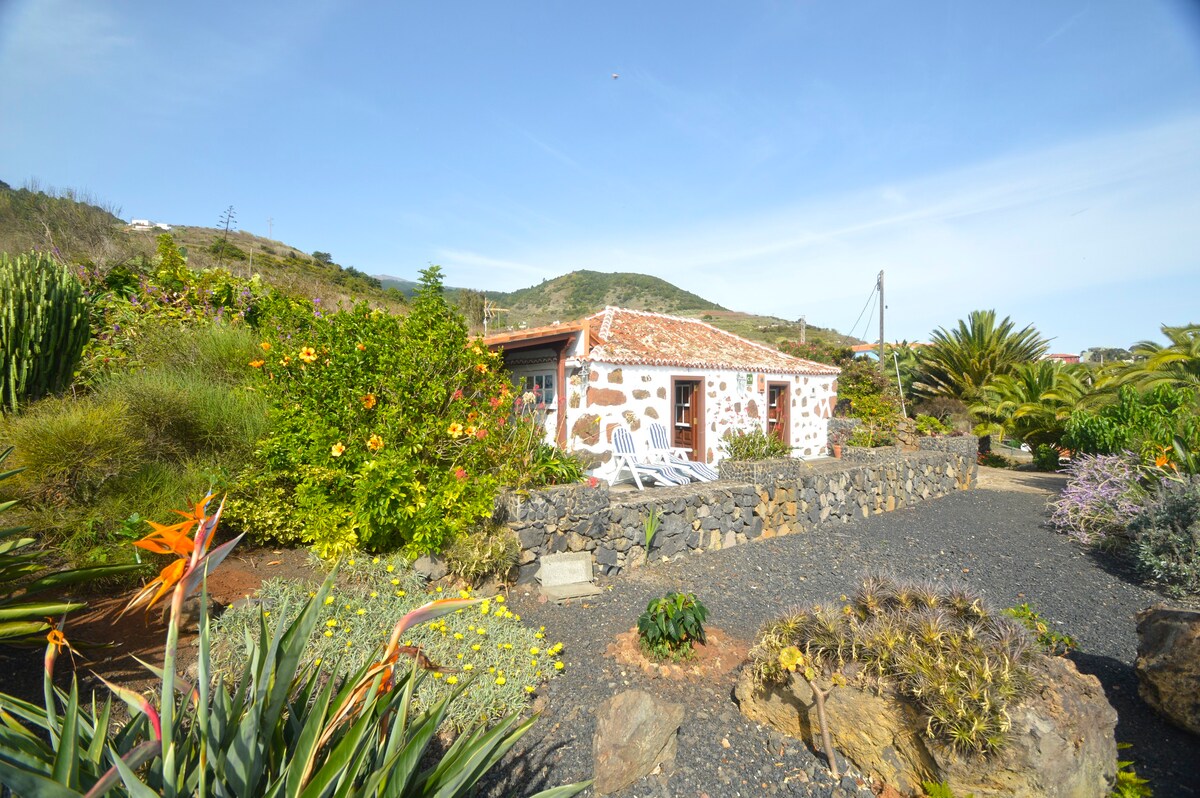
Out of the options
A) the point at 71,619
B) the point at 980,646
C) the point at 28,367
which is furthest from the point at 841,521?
the point at 28,367

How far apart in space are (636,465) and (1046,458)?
11991 mm

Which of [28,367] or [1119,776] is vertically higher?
[28,367]

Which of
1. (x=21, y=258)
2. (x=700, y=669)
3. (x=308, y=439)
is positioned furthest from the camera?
(x=21, y=258)

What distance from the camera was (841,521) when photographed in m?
8.56

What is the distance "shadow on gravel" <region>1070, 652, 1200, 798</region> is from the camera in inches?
112

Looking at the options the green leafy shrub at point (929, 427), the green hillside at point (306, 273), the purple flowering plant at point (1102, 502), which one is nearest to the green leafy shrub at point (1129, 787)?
the purple flowering plant at point (1102, 502)

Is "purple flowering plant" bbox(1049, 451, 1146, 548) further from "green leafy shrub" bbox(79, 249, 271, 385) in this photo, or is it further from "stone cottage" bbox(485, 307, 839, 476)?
"green leafy shrub" bbox(79, 249, 271, 385)

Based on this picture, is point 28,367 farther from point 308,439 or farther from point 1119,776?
point 1119,776

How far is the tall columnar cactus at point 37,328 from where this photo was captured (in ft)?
15.3

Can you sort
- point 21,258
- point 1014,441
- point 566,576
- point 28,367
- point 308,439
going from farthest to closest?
point 1014,441, point 566,576, point 21,258, point 28,367, point 308,439

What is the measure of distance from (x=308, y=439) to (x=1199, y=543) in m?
7.96

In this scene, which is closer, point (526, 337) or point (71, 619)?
point (71, 619)

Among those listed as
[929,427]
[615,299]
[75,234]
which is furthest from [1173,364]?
[615,299]

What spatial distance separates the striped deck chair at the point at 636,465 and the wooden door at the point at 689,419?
157 centimetres
